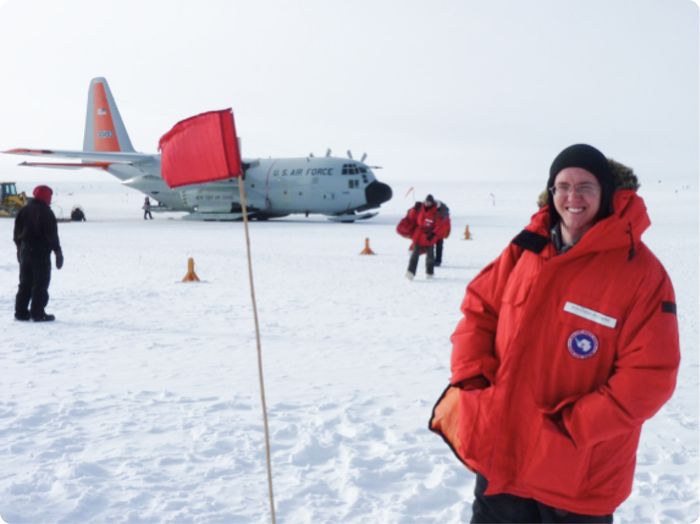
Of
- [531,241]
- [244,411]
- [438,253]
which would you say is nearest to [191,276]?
[438,253]

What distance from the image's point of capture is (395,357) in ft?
22.7

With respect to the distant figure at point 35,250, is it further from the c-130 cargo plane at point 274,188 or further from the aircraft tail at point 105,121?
the aircraft tail at point 105,121

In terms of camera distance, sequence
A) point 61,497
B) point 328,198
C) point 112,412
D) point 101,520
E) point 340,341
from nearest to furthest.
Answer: point 101,520 → point 61,497 → point 112,412 → point 340,341 → point 328,198

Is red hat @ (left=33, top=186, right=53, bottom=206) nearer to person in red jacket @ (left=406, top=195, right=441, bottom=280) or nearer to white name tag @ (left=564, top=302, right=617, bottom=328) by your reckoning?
person in red jacket @ (left=406, top=195, right=441, bottom=280)

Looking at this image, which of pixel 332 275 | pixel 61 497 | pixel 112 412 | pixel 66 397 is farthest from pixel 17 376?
pixel 332 275

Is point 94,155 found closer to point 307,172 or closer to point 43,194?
point 307,172

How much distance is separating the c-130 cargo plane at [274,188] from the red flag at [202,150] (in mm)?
23881

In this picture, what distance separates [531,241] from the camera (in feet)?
7.99

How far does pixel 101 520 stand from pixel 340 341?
4.32 meters

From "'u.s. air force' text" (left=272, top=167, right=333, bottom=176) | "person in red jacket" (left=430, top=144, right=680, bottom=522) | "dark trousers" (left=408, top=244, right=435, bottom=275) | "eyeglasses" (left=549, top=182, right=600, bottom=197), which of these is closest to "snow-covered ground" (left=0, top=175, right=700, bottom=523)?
"dark trousers" (left=408, top=244, right=435, bottom=275)

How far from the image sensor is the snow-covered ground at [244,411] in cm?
372

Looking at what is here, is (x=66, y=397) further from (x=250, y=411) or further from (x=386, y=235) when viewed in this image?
(x=386, y=235)

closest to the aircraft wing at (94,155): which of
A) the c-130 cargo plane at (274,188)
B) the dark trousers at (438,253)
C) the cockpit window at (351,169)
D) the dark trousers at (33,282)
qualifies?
the c-130 cargo plane at (274,188)

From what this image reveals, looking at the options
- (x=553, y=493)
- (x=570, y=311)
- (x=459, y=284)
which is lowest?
(x=459, y=284)
